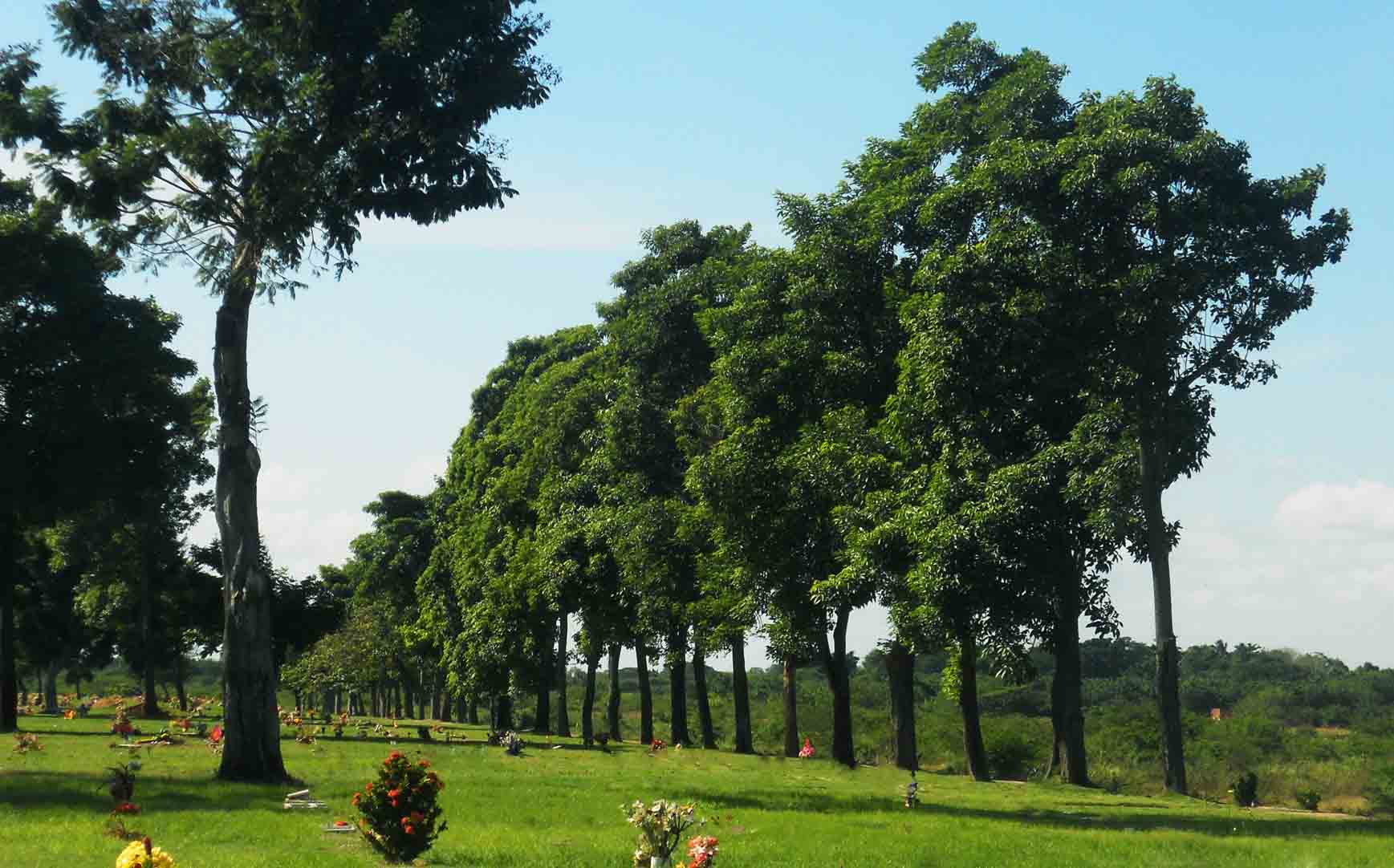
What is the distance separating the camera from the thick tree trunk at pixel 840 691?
41.9 meters

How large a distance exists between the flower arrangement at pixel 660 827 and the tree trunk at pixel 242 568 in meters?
15.2

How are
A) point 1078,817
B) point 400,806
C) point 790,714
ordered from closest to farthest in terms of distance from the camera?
1. point 400,806
2. point 1078,817
3. point 790,714

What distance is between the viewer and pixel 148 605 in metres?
63.6

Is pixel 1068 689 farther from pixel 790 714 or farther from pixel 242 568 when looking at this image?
pixel 242 568

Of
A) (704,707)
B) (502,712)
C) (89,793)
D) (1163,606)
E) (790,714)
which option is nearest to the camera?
(89,793)

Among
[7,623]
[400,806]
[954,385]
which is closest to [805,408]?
[954,385]

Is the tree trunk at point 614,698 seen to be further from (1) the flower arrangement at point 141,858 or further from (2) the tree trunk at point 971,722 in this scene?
(1) the flower arrangement at point 141,858

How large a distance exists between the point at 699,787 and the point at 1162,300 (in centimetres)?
1447

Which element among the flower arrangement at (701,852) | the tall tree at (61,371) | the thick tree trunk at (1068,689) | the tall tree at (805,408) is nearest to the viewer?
the flower arrangement at (701,852)

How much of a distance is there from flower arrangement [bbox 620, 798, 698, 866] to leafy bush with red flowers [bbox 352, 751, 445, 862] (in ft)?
9.36

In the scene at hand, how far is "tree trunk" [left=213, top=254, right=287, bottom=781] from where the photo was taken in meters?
28.7

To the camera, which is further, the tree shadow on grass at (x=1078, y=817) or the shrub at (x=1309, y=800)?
the shrub at (x=1309, y=800)

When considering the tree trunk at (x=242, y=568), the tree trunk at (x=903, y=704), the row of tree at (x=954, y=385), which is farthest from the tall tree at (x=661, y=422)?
the tree trunk at (x=242, y=568)

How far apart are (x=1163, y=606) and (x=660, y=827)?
2031 centimetres
